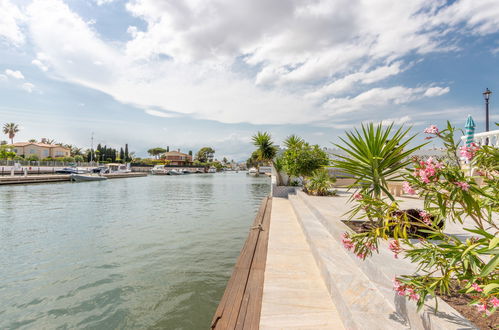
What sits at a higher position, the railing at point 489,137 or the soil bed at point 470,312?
the railing at point 489,137

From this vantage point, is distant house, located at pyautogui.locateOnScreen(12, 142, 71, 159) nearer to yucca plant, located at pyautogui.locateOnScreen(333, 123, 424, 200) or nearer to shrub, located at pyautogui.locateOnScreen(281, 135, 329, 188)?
shrub, located at pyautogui.locateOnScreen(281, 135, 329, 188)

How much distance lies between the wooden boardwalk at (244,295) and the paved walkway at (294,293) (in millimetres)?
82

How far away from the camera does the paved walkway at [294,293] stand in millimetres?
2201

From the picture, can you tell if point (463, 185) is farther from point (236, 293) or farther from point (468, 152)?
point (236, 293)

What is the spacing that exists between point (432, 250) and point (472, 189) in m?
0.45

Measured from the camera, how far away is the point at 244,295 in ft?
8.71

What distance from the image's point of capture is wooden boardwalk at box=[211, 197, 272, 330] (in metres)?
2.19

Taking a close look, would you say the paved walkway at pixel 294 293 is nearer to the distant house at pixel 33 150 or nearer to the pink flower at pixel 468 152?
the pink flower at pixel 468 152

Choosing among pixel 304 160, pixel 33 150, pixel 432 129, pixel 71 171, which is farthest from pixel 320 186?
pixel 33 150

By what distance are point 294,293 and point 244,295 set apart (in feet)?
1.88

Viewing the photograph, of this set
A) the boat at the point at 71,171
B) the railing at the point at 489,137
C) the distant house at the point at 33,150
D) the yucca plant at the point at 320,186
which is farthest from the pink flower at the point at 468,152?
the distant house at the point at 33,150

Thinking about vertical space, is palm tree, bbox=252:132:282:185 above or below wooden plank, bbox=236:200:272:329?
above

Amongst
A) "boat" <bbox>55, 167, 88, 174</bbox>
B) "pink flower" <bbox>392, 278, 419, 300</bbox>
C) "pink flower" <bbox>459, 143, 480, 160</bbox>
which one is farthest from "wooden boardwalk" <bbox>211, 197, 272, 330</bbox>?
"boat" <bbox>55, 167, 88, 174</bbox>

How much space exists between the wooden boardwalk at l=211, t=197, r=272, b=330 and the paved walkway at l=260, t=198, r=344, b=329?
0.08m
